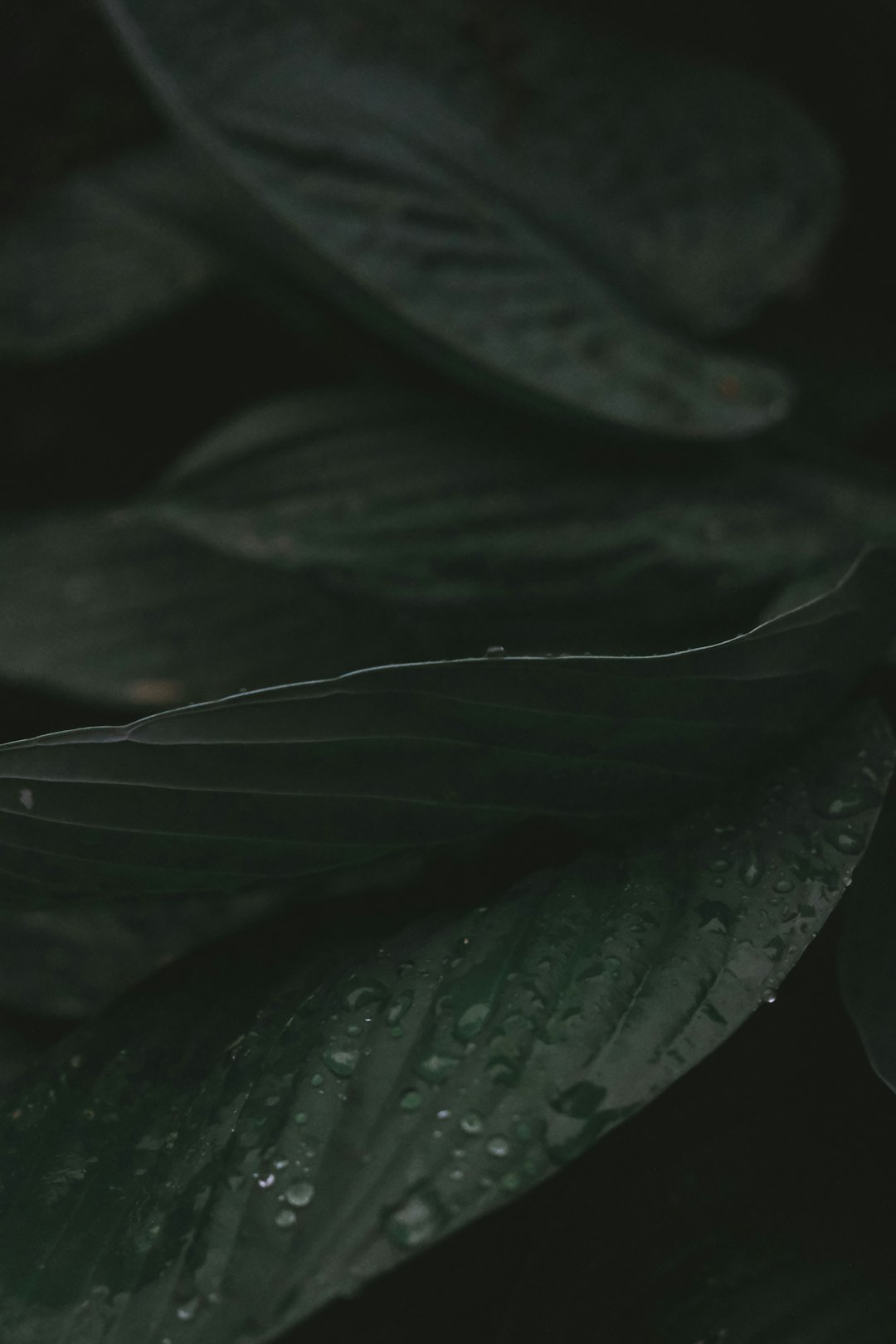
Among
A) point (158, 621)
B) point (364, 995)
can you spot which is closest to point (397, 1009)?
point (364, 995)

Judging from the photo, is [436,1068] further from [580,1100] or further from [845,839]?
[845,839]

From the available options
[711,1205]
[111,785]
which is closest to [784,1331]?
[711,1205]

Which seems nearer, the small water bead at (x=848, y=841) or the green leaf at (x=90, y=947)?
the small water bead at (x=848, y=841)

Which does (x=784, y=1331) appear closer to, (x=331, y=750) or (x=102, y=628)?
(x=331, y=750)

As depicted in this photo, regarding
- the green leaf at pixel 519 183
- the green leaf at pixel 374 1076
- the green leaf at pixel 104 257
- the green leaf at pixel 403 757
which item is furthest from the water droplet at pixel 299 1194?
the green leaf at pixel 104 257

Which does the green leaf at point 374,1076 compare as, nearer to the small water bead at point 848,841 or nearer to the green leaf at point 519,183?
the small water bead at point 848,841

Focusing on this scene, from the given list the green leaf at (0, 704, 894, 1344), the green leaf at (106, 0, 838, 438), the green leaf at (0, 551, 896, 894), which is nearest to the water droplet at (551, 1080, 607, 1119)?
the green leaf at (0, 704, 894, 1344)
